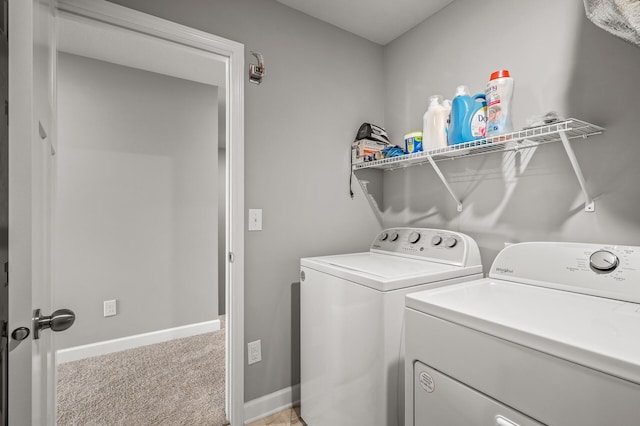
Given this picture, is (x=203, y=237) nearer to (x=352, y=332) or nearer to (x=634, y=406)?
(x=352, y=332)

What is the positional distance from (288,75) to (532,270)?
1.63 meters

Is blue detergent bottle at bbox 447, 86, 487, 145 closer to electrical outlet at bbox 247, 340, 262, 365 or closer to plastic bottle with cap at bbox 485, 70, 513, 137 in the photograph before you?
plastic bottle with cap at bbox 485, 70, 513, 137

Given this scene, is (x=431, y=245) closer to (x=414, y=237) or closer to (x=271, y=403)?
(x=414, y=237)

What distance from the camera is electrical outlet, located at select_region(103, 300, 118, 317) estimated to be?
8.24 ft

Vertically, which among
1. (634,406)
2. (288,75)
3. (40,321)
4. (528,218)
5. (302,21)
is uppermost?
(302,21)

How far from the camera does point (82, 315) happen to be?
2.43 meters

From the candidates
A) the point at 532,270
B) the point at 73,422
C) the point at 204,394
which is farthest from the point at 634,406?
the point at 73,422

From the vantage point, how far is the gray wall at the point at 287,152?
5.56 feet

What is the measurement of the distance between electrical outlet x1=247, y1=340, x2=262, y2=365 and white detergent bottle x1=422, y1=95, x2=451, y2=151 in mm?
1463

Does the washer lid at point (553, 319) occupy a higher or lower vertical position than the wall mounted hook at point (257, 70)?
lower

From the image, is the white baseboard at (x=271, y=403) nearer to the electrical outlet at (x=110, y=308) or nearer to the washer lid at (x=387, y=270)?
the washer lid at (x=387, y=270)

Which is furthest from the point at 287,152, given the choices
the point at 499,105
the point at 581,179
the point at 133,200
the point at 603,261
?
the point at 133,200

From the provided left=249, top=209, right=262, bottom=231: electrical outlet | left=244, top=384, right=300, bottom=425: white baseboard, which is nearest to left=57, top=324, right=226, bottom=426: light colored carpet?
left=244, top=384, right=300, bottom=425: white baseboard

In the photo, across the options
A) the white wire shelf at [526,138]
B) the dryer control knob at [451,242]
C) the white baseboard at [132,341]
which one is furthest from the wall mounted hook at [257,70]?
the white baseboard at [132,341]
